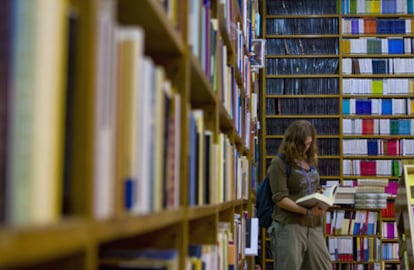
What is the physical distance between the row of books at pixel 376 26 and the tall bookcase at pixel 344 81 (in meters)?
0.01

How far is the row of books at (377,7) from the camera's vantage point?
7.92 metres

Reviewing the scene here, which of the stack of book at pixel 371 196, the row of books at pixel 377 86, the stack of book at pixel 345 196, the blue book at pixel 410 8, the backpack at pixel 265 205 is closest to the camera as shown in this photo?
the backpack at pixel 265 205

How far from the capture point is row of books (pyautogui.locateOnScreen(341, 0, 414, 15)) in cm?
792

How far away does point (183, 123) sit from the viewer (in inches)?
57.1

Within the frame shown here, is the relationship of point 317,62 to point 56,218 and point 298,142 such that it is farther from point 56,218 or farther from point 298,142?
point 56,218

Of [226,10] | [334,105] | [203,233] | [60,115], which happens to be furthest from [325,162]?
[60,115]

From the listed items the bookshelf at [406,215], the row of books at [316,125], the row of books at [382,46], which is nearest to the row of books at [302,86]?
the row of books at [316,125]

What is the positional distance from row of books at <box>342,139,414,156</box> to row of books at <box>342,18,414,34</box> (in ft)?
4.27

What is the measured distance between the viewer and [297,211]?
3555mm

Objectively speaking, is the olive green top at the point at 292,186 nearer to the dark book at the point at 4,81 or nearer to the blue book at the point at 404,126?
the dark book at the point at 4,81

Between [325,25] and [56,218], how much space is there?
759 centimetres

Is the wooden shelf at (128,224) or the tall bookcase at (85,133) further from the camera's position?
the wooden shelf at (128,224)

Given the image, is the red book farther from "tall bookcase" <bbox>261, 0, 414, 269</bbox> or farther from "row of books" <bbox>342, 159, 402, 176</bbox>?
"row of books" <bbox>342, 159, 402, 176</bbox>

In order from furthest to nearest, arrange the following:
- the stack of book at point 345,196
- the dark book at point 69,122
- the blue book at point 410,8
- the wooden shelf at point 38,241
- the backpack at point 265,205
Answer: the blue book at point 410,8 < the stack of book at point 345,196 < the backpack at point 265,205 < the dark book at point 69,122 < the wooden shelf at point 38,241
